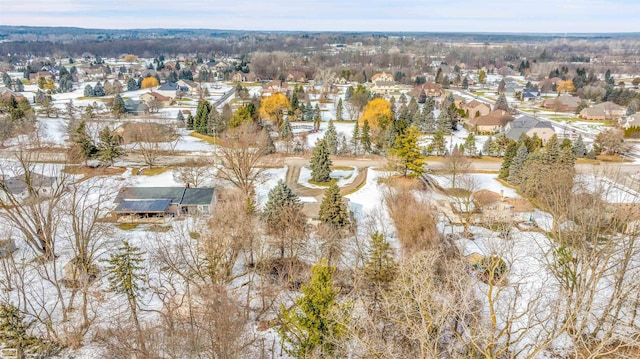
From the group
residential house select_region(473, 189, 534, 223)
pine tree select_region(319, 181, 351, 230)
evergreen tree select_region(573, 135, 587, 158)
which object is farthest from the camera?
evergreen tree select_region(573, 135, 587, 158)

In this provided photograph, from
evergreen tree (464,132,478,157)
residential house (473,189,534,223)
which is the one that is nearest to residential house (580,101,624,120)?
evergreen tree (464,132,478,157)

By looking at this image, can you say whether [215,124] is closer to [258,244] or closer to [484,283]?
[258,244]

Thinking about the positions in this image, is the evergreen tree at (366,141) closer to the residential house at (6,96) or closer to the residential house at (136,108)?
the residential house at (136,108)

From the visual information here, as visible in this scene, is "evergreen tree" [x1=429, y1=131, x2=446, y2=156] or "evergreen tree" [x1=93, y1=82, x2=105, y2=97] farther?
"evergreen tree" [x1=93, y1=82, x2=105, y2=97]

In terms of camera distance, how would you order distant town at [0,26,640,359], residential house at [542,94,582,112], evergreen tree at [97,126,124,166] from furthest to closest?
residential house at [542,94,582,112] → evergreen tree at [97,126,124,166] → distant town at [0,26,640,359]

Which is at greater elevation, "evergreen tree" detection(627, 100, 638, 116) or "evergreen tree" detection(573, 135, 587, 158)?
"evergreen tree" detection(627, 100, 638, 116)

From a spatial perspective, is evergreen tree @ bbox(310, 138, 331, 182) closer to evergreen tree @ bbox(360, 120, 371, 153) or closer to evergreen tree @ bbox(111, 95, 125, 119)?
evergreen tree @ bbox(360, 120, 371, 153)

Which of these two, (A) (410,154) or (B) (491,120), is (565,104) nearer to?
(B) (491,120)

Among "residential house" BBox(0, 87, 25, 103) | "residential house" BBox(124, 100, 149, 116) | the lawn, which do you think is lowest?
the lawn

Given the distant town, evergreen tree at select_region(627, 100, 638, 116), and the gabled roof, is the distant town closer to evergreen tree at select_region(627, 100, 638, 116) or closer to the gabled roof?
the gabled roof
